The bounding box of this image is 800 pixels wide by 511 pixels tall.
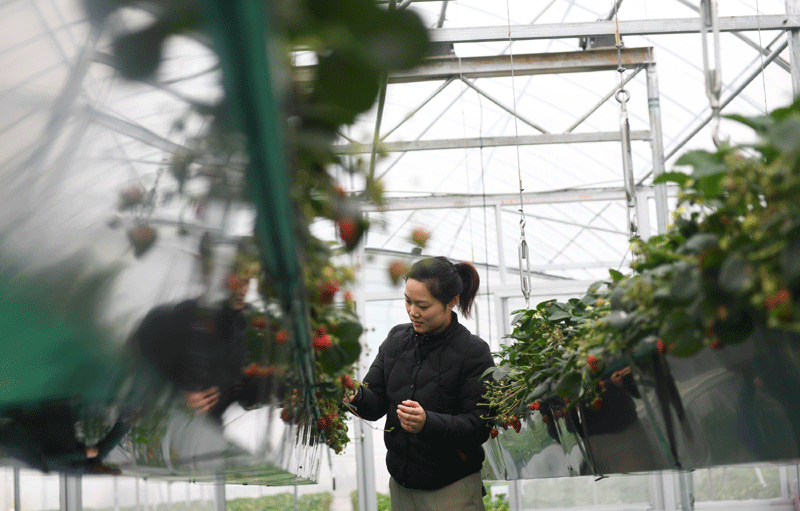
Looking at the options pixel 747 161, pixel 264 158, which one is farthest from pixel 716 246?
pixel 264 158

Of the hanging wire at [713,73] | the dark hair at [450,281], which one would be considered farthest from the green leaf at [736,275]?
the dark hair at [450,281]

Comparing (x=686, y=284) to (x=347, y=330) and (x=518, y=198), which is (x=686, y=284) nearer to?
(x=347, y=330)

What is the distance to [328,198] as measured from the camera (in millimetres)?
482

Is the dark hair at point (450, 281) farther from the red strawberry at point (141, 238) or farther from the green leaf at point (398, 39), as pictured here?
the green leaf at point (398, 39)

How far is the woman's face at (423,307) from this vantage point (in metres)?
2.35

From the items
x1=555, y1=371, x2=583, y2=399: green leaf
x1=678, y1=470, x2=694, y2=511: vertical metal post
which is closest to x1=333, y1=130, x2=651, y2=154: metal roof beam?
x1=678, y1=470, x2=694, y2=511: vertical metal post

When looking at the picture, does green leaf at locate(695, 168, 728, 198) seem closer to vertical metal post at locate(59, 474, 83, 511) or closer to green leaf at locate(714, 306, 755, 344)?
green leaf at locate(714, 306, 755, 344)

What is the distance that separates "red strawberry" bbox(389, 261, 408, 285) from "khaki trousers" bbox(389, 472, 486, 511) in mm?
1835

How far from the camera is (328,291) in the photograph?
2.13 ft

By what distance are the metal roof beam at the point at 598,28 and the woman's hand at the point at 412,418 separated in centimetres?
276

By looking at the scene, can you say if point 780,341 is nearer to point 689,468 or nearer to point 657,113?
point 689,468

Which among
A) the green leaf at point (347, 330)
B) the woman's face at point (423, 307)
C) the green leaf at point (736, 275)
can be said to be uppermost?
the woman's face at point (423, 307)

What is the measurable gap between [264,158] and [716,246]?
441 millimetres

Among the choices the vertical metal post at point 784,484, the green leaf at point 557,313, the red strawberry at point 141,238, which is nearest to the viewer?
the red strawberry at point 141,238
